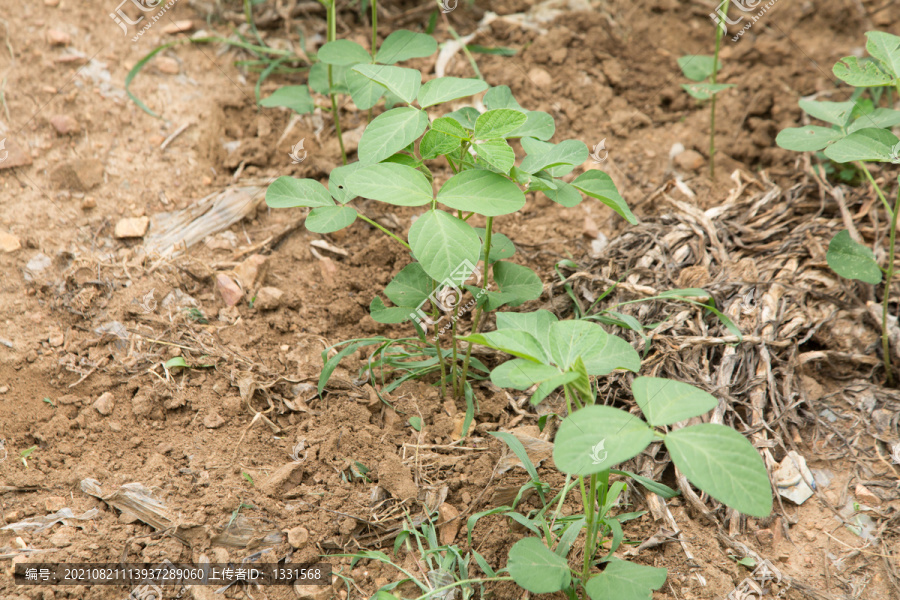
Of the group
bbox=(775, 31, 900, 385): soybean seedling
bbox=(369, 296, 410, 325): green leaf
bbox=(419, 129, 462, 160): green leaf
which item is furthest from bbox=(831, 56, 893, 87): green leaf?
bbox=(369, 296, 410, 325): green leaf

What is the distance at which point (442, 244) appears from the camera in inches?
53.4

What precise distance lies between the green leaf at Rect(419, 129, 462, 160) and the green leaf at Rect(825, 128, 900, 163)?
1.03 metres

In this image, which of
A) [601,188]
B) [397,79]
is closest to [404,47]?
[397,79]

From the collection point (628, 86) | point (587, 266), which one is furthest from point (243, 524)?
point (628, 86)

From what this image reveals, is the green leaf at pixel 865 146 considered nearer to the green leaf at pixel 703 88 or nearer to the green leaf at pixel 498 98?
the green leaf at pixel 703 88

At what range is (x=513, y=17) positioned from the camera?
10.1ft

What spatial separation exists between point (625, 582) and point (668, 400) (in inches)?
16.9

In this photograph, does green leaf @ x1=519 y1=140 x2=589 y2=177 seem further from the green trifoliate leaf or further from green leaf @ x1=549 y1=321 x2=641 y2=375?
the green trifoliate leaf

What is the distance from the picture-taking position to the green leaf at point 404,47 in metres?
2.10

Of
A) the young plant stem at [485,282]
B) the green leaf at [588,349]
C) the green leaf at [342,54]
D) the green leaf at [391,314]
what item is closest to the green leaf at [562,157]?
the young plant stem at [485,282]

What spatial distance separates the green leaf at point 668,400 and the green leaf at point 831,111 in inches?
51.2

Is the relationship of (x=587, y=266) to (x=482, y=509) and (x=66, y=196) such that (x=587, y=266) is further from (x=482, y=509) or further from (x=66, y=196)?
(x=66, y=196)

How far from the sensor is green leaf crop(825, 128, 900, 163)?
1648 mm

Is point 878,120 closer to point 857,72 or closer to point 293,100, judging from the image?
point 857,72
